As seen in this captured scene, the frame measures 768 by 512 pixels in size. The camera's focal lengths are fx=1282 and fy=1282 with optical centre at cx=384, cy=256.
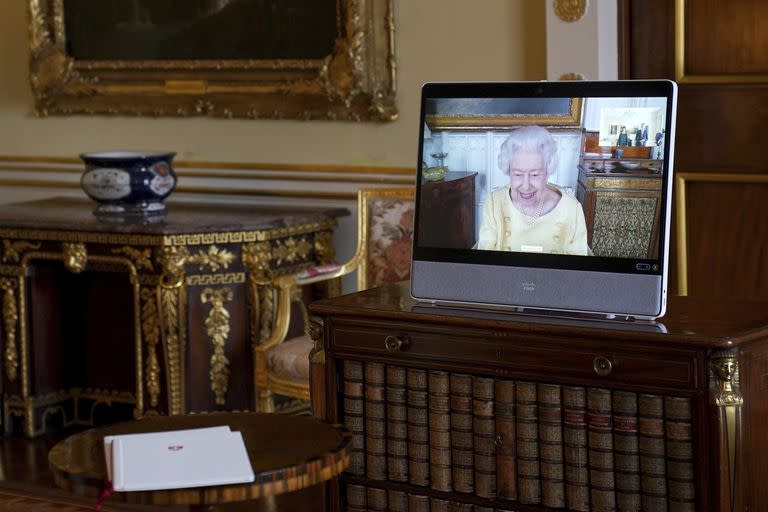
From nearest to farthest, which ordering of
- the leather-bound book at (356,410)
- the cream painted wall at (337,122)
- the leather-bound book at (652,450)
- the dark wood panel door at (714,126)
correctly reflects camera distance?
the leather-bound book at (652,450), the leather-bound book at (356,410), the dark wood panel door at (714,126), the cream painted wall at (337,122)

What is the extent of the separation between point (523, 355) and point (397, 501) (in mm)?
530

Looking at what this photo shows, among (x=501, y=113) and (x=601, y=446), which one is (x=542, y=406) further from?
(x=501, y=113)

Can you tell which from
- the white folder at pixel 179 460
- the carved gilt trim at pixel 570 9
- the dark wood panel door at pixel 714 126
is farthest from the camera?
the carved gilt trim at pixel 570 9

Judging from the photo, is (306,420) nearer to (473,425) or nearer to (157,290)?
(473,425)

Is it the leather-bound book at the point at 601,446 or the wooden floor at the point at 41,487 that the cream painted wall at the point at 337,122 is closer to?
the wooden floor at the point at 41,487

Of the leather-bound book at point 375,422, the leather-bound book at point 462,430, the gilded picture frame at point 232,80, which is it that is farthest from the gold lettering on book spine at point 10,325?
the leather-bound book at point 462,430

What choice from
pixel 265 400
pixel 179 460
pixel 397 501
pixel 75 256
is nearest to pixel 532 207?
pixel 397 501

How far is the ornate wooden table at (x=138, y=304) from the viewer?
479 cm

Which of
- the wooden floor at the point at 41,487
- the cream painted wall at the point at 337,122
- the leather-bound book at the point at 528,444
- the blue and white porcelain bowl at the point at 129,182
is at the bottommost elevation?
the wooden floor at the point at 41,487

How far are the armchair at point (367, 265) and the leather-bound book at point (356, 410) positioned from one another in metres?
1.43

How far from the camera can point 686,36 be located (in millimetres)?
4383

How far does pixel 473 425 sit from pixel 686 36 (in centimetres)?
195

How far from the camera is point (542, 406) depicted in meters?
2.93

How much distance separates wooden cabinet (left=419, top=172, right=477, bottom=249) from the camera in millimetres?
3104
